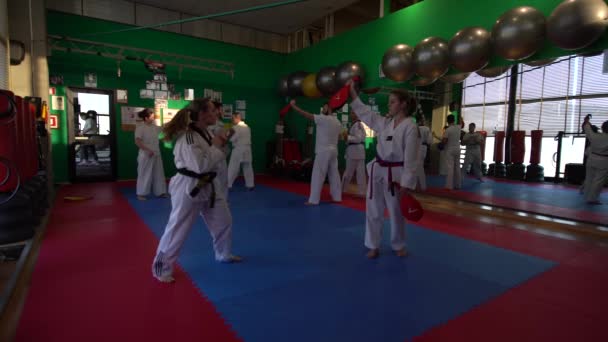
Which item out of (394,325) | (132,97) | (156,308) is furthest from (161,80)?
(394,325)

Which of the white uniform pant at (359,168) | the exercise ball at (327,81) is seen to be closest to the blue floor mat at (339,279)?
the white uniform pant at (359,168)

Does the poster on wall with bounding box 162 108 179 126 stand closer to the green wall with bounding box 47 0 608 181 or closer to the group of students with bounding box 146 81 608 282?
the green wall with bounding box 47 0 608 181

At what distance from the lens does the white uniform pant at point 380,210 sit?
127 inches

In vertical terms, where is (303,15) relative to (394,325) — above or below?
above

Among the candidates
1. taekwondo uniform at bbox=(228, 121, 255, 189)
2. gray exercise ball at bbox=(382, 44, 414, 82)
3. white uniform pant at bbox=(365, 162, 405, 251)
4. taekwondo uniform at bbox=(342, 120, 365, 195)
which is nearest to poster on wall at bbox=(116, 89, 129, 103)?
taekwondo uniform at bbox=(228, 121, 255, 189)

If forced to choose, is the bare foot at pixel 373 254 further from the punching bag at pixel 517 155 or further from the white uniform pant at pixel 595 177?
the punching bag at pixel 517 155

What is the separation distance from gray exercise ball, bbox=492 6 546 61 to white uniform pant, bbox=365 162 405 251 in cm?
330

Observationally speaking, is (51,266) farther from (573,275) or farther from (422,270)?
(573,275)

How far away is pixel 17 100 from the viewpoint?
345cm

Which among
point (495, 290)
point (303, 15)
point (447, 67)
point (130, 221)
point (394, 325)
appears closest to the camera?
point (394, 325)

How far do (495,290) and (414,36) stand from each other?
229 inches

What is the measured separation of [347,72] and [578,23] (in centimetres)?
416

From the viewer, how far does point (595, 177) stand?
5.97 metres

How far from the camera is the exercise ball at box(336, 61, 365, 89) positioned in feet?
24.4
